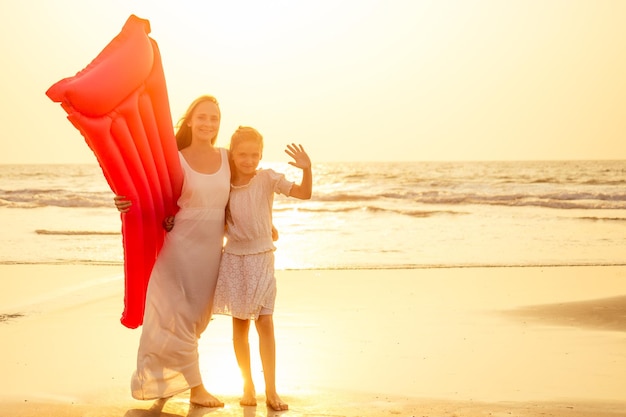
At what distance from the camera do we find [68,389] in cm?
523

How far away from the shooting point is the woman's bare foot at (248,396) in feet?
15.7

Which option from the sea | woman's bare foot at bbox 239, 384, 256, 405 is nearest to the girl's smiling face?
woman's bare foot at bbox 239, 384, 256, 405

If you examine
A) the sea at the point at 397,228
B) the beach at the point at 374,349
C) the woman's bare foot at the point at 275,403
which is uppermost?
the woman's bare foot at the point at 275,403

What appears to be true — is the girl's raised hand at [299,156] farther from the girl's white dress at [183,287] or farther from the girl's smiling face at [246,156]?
the girl's white dress at [183,287]

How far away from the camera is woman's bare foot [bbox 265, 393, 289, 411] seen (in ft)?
15.4

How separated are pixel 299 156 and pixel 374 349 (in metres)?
2.19

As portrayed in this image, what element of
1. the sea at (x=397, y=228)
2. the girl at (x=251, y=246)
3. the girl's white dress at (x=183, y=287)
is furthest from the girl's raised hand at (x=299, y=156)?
the sea at (x=397, y=228)

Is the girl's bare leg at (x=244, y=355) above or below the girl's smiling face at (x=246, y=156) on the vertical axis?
below

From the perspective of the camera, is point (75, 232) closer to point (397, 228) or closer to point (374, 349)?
point (397, 228)

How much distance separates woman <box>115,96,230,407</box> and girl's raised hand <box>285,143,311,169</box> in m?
0.40

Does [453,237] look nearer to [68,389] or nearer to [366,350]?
[366,350]

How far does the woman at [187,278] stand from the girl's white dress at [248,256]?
0.08 m

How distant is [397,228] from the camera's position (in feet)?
58.7

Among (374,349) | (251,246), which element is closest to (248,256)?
(251,246)
